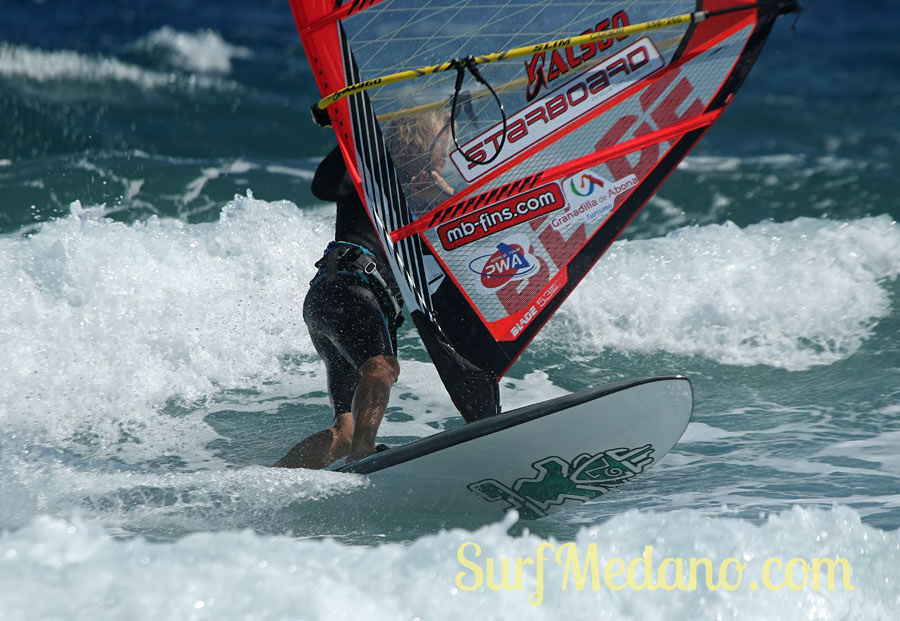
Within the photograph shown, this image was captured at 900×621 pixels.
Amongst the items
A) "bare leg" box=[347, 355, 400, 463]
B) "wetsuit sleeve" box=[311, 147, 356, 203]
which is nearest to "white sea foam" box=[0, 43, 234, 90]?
"wetsuit sleeve" box=[311, 147, 356, 203]

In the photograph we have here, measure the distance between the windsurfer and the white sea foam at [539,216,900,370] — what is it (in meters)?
2.52

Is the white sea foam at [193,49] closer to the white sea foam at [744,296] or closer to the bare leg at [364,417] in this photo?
the white sea foam at [744,296]

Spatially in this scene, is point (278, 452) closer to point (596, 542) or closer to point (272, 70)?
point (596, 542)

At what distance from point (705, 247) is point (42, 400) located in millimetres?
4651

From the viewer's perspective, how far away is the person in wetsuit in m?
3.06

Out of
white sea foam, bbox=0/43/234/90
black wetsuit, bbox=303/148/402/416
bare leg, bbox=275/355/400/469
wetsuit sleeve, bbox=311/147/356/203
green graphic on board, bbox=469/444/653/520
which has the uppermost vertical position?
white sea foam, bbox=0/43/234/90

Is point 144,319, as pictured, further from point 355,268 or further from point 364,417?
point 364,417

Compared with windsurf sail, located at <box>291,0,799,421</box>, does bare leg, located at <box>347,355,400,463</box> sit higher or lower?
lower

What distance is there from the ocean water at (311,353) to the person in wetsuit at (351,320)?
0.84 ft

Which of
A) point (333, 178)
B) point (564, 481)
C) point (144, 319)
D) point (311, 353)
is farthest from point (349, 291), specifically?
point (144, 319)

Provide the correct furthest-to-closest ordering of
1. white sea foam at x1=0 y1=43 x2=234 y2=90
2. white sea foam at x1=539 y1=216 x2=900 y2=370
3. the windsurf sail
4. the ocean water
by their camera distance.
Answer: white sea foam at x1=0 y1=43 x2=234 y2=90 → white sea foam at x1=539 y1=216 x2=900 y2=370 → the windsurf sail → the ocean water

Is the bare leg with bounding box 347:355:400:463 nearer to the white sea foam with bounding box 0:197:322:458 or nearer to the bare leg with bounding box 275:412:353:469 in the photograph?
the bare leg with bounding box 275:412:353:469

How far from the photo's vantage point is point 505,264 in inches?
126

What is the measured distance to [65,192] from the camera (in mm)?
7395
